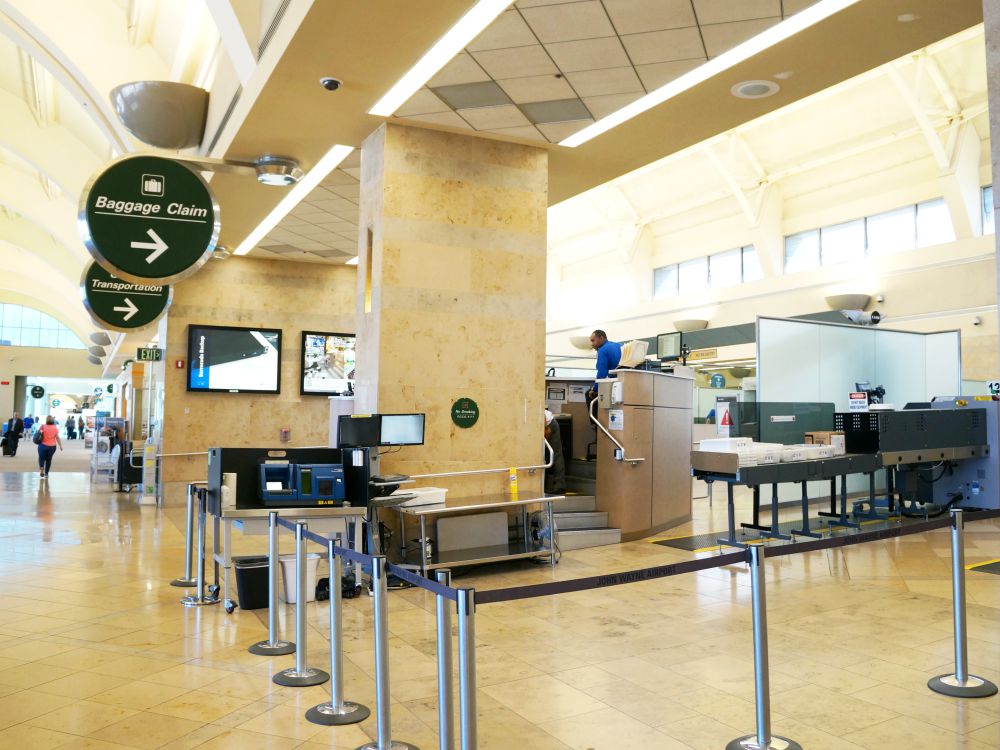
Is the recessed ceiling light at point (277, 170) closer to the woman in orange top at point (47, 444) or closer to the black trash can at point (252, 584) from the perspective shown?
the black trash can at point (252, 584)

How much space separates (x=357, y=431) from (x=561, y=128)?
11.5 ft

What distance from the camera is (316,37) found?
5.68 meters

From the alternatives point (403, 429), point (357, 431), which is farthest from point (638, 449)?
point (357, 431)

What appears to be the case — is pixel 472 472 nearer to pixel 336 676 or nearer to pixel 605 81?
pixel 605 81

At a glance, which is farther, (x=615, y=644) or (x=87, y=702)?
(x=615, y=644)

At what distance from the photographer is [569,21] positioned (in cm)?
554

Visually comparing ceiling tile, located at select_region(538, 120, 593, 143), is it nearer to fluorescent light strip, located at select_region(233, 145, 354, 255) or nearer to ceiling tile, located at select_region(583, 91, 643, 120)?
ceiling tile, located at select_region(583, 91, 643, 120)

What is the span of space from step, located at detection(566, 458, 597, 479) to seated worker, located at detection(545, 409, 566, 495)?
292 mm

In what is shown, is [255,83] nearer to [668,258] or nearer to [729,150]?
[729,150]

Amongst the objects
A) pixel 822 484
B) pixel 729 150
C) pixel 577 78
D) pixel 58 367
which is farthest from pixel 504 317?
pixel 58 367

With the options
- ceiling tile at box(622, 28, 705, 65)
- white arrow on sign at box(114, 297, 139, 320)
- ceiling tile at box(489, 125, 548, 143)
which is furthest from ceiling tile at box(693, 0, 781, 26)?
white arrow on sign at box(114, 297, 139, 320)

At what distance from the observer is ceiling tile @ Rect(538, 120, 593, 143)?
7.37 metres

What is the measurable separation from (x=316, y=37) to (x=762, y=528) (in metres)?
6.85

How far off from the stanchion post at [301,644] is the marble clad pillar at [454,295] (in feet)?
10.2
